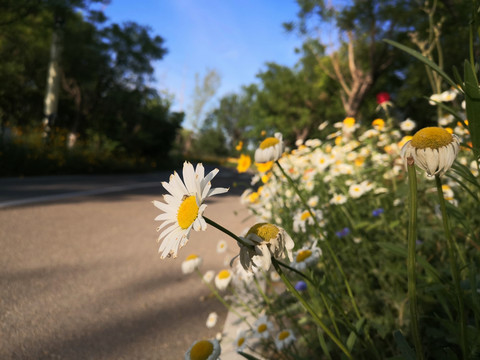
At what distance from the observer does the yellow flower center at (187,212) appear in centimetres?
60

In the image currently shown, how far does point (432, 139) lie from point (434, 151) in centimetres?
2

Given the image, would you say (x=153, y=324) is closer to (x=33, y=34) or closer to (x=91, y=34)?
(x=91, y=34)

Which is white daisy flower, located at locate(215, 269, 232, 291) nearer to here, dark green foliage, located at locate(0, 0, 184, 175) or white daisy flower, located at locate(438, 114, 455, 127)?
white daisy flower, located at locate(438, 114, 455, 127)

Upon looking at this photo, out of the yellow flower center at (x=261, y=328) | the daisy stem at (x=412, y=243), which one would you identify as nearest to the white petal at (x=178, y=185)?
the daisy stem at (x=412, y=243)

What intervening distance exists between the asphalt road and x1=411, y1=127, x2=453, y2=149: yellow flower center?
1553 mm

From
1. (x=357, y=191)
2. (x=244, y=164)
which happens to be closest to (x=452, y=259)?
(x=357, y=191)

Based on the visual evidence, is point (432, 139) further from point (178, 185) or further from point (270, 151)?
point (270, 151)

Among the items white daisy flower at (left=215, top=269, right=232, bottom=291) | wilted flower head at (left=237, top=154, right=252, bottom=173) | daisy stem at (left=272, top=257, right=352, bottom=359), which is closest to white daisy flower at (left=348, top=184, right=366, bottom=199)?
wilted flower head at (left=237, top=154, right=252, bottom=173)

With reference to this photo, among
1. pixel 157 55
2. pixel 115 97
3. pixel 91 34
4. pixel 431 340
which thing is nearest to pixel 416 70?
pixel 157 55

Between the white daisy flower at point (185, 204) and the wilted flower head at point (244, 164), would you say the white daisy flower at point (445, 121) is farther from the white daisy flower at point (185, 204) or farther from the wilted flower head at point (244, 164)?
the white daisy flower at point (185, 204)

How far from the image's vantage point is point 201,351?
0.91 meters

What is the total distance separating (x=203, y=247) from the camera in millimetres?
3369

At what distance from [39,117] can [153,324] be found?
1571cm

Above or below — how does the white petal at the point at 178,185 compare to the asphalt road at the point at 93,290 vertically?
above
